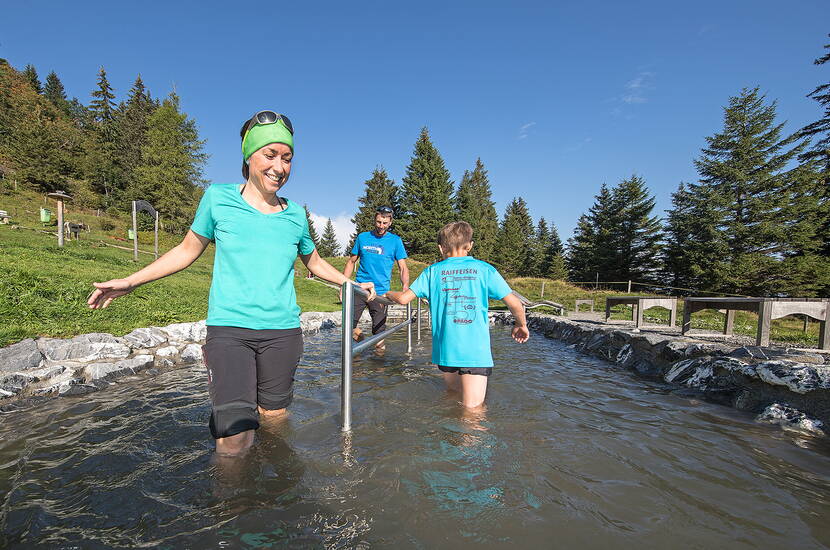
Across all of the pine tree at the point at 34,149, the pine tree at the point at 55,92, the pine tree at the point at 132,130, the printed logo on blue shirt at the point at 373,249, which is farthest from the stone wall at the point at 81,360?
the pine tree at the point at 55,92

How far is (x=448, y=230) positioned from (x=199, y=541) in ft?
8.67

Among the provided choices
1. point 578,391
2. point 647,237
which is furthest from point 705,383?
point 647,237

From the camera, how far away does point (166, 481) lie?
187cm

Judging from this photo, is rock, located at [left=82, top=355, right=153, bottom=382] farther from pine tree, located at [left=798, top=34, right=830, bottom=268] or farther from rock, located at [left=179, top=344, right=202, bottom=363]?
pine tree, located at [left=798, top=34, right=830, bottom=268]

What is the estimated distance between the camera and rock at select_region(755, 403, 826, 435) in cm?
281

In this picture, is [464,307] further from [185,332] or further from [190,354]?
[185,332]

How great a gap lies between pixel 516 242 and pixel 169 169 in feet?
131

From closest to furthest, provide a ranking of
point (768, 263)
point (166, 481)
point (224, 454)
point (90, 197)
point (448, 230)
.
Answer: point (166, 481) → point (224, 454) → point (448, 230) → point (768, 263) → point (90, 197)

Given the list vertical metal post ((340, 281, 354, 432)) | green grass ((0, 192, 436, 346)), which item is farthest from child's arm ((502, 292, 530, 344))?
green grass ((0, 192, 436, 346))

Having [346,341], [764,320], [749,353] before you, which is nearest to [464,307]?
[346,341]

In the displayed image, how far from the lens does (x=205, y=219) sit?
1985 mm

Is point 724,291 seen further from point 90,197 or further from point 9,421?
point 90,197

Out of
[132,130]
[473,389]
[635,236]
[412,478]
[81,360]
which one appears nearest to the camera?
[412,478]

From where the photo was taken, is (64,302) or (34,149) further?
(34,149)
